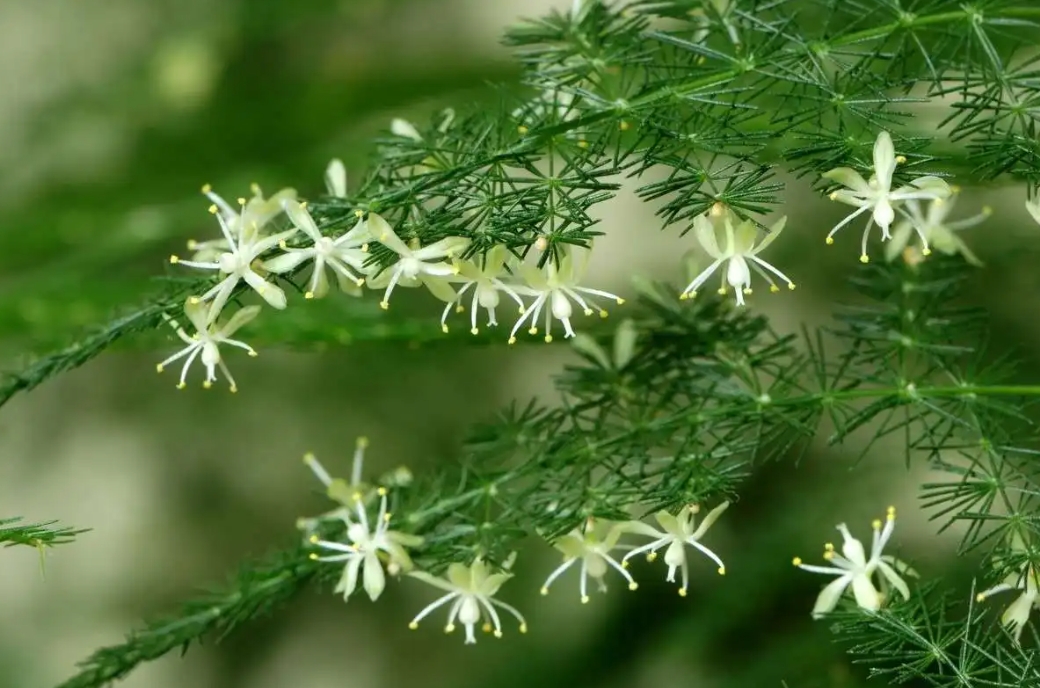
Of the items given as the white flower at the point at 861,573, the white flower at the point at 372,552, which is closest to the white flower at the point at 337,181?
the white flower at the point at 372,552

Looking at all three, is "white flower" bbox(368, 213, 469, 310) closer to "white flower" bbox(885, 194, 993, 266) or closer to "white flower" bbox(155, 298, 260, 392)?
"white flower" bbox(155, 298, 260, 392)

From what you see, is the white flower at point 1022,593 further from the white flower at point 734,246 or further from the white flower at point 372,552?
the white flower at point 372,552

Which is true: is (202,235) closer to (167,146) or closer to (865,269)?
(167,146)

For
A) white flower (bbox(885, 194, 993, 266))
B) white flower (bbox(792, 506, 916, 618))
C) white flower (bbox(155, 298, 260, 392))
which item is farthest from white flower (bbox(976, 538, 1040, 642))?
white flower (bbox(155, 298, 260, 392))

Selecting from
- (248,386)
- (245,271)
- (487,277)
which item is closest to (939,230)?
(487,277)

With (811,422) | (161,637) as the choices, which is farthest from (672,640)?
(161,637)

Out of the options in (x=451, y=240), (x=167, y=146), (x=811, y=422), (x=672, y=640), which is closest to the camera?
(x=451, y=240)

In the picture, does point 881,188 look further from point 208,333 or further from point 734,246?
point 208,333
